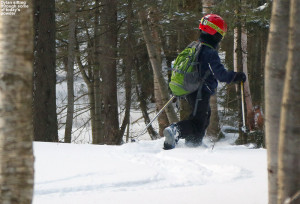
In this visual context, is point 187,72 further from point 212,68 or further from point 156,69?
point 156,69

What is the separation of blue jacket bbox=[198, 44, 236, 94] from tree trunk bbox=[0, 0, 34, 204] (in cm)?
331

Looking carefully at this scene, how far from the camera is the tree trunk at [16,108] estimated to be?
234cm

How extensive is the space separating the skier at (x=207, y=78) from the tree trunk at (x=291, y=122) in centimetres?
324

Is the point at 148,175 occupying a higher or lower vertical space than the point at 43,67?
lower

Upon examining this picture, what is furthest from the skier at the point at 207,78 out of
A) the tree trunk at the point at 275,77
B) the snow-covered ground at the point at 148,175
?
the tree trunk at the point at 275,77

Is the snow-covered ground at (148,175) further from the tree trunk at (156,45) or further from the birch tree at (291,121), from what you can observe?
the tree trunk at (156,45)

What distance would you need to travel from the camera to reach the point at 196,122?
19.3 feet

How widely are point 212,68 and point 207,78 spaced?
0.24 metres

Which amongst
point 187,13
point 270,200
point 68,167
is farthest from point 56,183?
point 187,13

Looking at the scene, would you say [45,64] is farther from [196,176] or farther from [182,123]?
[196,176]

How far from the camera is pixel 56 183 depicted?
12.9ft

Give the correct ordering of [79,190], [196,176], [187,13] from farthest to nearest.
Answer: [187,13] → [196,176] → [79,190]

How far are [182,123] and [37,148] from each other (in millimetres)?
1744

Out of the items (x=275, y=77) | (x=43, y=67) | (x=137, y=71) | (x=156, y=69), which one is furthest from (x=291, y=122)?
(x=137, y=71)
